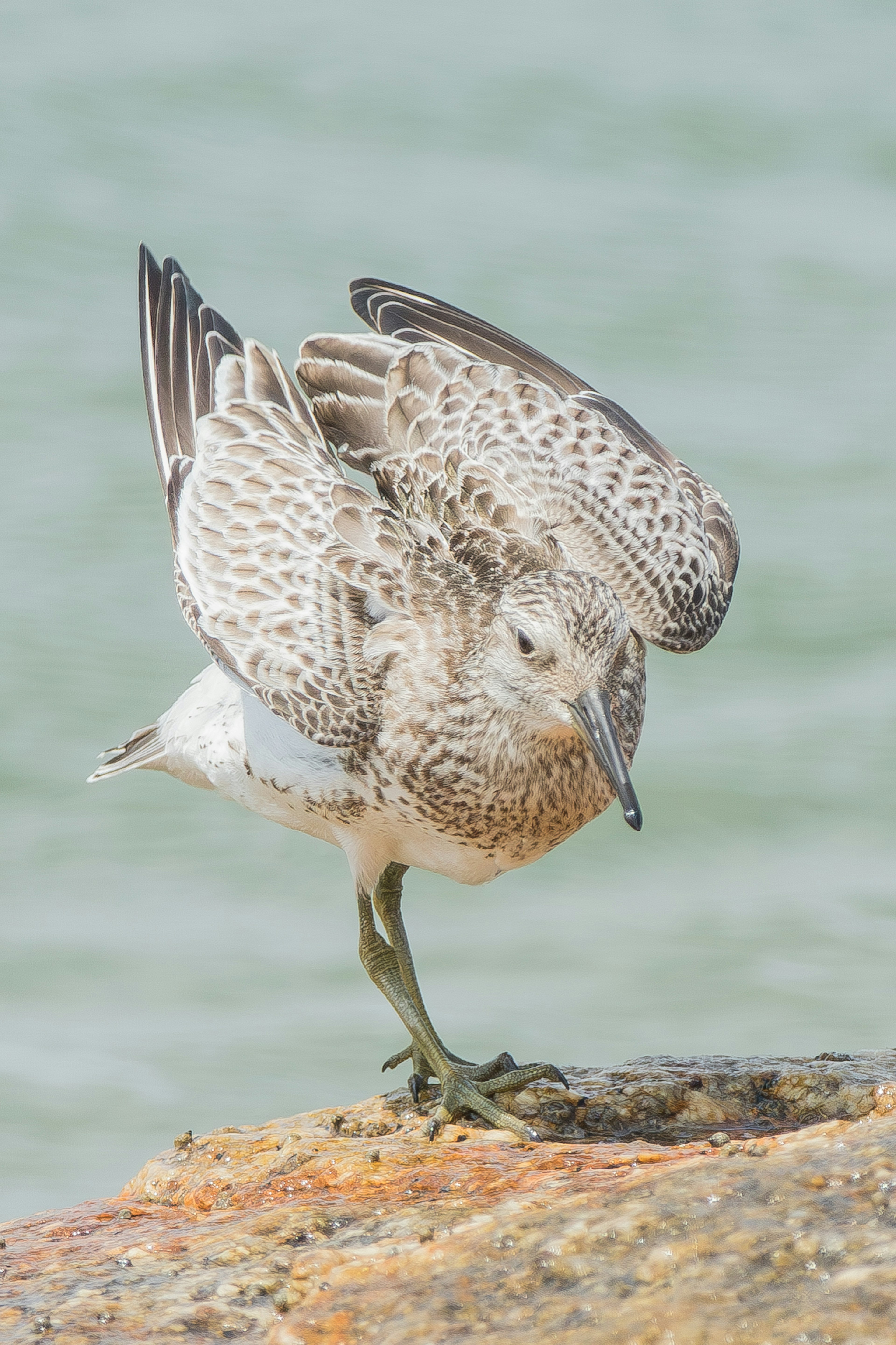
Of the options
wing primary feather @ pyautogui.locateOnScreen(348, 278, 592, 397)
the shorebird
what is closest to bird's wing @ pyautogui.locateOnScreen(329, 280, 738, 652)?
the shorebird

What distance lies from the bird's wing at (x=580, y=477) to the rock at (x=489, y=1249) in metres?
1.88

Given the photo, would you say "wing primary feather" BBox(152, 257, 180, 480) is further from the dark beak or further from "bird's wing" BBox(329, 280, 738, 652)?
the dark beak

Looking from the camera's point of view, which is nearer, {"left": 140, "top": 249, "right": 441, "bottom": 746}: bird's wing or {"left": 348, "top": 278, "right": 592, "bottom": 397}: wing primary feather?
{"left": 140, "top": 249, "right": 441, "bottom": 746}: bird's wing

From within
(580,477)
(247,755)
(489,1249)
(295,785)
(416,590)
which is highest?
(580,477)

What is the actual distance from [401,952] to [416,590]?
4.37ft

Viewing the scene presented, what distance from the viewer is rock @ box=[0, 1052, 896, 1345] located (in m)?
2.77

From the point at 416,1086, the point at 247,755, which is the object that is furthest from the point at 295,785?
the point at 416,1086

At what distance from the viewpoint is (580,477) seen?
5.63 meters

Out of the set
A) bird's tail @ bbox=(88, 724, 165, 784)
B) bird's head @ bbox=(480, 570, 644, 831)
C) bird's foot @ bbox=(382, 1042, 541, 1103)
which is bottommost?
bird's foot @ bbox=(382, 1042, 541, 1103)

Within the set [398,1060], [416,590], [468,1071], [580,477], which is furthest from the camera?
[580,477]

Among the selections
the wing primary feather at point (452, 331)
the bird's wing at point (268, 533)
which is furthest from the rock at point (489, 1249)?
the wing primary feather at point (452, 331)

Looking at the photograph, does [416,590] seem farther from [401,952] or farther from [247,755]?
[401,952]

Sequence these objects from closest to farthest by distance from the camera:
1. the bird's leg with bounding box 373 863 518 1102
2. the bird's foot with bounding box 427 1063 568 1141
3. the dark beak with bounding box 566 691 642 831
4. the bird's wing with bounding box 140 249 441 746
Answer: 1. the dark beak with bounding box 566 691 642 831
2. the bird's foot with bounding box 427 1063 568 1141
3. the bird's wing with bounding box 140 249 441 746
4. the bird's leg with bounding box 373 863 518 1102

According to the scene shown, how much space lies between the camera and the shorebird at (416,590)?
15.8 feet
